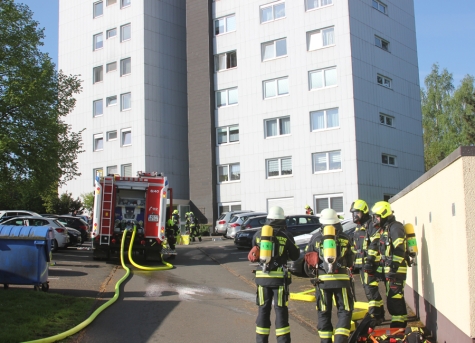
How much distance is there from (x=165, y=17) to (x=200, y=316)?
36.9 meters

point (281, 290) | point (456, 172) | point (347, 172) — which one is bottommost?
point (281, 290)

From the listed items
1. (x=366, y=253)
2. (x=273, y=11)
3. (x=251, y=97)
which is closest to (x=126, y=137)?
(x=251, y=97)

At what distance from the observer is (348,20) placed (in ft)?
109

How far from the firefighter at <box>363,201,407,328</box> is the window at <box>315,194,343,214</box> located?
25.0 m

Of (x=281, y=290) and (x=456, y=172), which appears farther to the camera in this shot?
(x=281, y=290)

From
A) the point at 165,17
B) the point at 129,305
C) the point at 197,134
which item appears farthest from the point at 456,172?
the point at 165,17

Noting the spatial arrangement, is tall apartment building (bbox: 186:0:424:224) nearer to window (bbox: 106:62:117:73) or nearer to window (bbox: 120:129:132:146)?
window (bbox: 120:129:132:146)

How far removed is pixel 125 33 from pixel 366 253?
1472 inches

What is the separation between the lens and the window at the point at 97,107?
43.1 meters

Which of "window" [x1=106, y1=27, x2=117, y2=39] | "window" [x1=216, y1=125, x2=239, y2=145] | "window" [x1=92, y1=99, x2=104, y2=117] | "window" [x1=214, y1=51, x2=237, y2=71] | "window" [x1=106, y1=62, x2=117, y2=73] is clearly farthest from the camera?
"window" [x1=92, y1=99, x2=104, y2=117]

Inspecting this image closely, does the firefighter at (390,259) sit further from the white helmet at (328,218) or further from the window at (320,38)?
the window at (320,38)

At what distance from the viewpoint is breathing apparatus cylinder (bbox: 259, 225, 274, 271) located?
271 inches

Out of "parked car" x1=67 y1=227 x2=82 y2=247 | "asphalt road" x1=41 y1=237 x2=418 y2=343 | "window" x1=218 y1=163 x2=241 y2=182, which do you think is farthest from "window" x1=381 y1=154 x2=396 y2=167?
"parked car" x1=67 y1=227 x2=82 y2=247

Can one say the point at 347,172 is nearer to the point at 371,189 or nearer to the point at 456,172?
the point at 371,189
